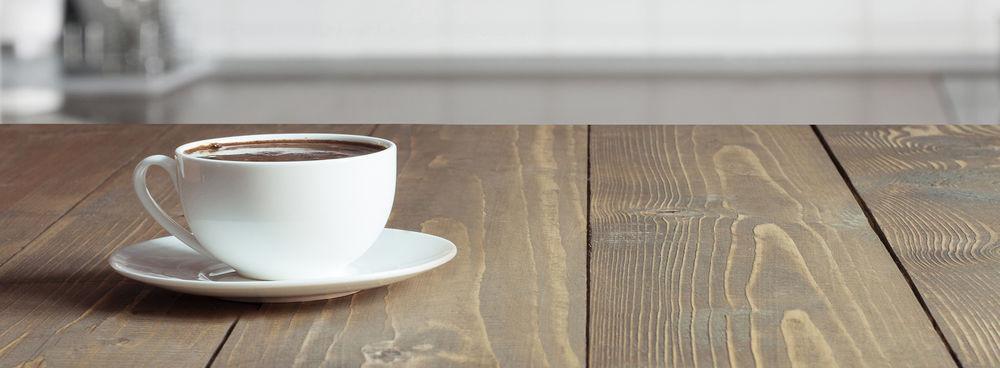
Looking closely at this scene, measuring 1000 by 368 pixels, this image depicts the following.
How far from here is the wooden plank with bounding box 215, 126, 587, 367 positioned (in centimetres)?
44

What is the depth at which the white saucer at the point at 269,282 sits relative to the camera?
1.57ft

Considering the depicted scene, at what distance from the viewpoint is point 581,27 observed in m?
3.62

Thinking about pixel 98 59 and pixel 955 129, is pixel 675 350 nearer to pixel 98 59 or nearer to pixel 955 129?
pixel 955 129

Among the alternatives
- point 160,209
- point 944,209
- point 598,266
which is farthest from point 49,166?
point 944,209

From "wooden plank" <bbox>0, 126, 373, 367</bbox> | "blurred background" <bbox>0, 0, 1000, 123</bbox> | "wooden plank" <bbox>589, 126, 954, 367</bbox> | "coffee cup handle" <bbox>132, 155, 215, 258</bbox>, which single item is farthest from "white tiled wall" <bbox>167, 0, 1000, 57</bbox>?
"coffee cup handle" <bbox>132, 155, 215, 258</bbox>

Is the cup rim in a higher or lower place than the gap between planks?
higher

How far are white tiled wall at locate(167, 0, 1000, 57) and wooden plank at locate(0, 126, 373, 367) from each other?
301 cm

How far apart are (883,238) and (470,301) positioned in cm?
23

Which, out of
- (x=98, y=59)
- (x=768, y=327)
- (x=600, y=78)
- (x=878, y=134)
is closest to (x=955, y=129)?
(x=878, y=134)

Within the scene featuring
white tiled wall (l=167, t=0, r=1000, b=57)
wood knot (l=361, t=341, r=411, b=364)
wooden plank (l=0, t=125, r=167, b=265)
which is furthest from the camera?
white tiled wall (l=167, t=0, r=1000, b=57)

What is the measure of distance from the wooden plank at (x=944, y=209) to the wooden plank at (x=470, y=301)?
14 cm

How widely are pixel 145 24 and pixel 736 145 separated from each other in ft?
8.52

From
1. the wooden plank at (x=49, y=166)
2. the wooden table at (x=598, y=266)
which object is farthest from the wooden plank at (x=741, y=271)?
the wooden plank at (x=49, y=166)

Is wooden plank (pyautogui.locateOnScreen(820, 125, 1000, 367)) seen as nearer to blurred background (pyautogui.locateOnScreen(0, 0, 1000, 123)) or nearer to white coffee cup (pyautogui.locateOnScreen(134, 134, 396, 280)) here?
white coffee cup (pyautogui.locateOnScreen(134, 134, 396, 280))
